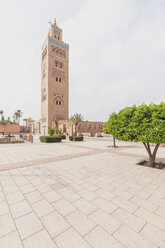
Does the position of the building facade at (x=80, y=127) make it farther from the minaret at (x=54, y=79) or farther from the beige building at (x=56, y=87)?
the minaret at (x=54, y=79)

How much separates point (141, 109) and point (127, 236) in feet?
16.5

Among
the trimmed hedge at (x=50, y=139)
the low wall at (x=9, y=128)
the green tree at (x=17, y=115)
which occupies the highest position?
the green tree at (x=17, y=115)

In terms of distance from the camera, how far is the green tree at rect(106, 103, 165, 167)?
502 centimetres

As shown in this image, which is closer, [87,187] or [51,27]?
[87,187]

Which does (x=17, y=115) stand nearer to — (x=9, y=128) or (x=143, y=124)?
(x=9, y=128)

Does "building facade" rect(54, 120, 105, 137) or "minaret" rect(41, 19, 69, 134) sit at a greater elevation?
"minaret" rect(41, 19, 69, 134)

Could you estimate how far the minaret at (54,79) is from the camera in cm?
3859

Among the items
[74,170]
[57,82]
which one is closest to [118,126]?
[74,170]

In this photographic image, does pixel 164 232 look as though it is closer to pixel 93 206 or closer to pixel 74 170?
pixel 93 206

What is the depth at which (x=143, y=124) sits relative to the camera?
536 cm

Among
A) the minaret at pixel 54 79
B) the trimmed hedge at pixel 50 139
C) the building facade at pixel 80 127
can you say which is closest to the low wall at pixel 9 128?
the minaret at pixel 54 79

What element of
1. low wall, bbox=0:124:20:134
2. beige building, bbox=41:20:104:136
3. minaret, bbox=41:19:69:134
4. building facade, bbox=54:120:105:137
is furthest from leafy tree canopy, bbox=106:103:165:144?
low wall, bbox=0:124:20:134

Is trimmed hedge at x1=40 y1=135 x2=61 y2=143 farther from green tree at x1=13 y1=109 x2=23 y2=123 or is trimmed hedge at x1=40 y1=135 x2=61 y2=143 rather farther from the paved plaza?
green tree at x1=13 y1=109 x2=23 y2=123

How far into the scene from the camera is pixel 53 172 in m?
5.13
